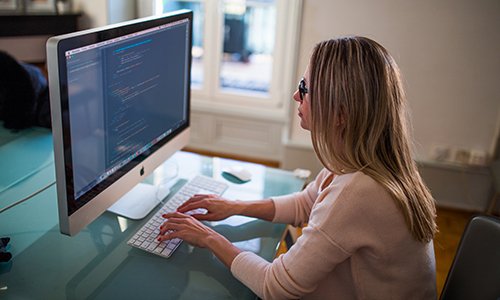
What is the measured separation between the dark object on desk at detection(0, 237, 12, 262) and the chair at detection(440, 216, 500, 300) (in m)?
1.00

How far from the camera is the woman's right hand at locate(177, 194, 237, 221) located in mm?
1324

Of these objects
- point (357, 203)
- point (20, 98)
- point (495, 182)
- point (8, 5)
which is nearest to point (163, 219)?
point (357, 203)

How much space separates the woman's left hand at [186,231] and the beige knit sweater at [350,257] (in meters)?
0.10

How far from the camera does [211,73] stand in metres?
3.47

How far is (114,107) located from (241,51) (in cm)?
246

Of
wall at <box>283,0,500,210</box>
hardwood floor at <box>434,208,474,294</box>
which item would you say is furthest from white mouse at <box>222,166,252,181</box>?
wall at <box>283,0,500,210</box>

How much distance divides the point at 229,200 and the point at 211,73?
7.26ft

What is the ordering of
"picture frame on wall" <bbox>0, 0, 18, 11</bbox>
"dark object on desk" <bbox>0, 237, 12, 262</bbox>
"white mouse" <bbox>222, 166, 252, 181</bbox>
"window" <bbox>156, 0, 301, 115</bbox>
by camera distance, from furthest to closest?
"window" <bbox>156, 0, 301, 115</bbox>
"picture frame on wall" <bbox>0, 0, 18, 11</bbox>
"white mouse" <bbox>222, 166, 252, 181</bbox>
"dark object on desk" <bbox>0, 237, 12, 262</bbox>

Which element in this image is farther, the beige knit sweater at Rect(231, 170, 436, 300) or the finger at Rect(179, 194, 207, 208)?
the finger at Rect(179, 194, 207, 208)

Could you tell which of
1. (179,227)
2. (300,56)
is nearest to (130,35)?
(179,227)

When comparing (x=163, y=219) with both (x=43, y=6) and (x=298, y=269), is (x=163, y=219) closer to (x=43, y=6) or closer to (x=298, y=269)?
(x=298, y=269)

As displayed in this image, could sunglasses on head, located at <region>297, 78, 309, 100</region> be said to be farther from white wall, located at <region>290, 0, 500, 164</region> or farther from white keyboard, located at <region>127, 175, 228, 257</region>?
white wall, located at <region>290, 0, 500, 164</region>

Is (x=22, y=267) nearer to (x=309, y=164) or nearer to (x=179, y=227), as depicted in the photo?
Result: (x=179, y=227)

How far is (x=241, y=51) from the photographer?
3.52m
